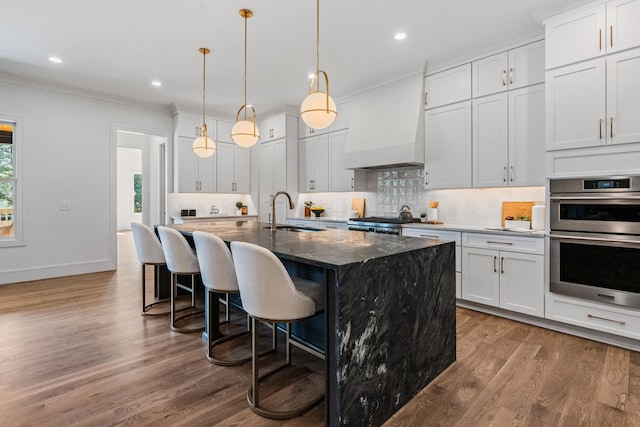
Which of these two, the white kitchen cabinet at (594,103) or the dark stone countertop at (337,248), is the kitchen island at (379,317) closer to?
the dark stone countertop at (337,248)

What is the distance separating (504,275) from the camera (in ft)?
10.9

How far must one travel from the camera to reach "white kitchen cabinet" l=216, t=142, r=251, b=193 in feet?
21.0

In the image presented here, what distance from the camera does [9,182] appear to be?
4727 mm

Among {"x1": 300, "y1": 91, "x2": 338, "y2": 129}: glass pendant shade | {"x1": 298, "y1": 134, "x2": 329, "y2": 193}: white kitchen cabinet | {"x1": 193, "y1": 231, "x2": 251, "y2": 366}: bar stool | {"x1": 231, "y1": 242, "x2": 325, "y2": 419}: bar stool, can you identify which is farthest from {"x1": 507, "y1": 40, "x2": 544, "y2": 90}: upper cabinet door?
{"x1": 193, "y1": 231, "x2": 251, "y2": 366}: bar stool

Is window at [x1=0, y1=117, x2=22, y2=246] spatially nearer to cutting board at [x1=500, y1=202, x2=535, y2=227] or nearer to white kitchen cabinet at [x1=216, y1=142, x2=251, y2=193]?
white kitchen cabinet at [x1=216, y1=142, x2=251, y2=193]

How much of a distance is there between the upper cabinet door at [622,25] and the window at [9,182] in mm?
6792

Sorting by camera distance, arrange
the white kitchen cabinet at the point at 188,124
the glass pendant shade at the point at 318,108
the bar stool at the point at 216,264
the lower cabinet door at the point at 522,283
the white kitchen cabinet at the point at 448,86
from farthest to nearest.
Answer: the white kitchen cabinet at the point at 188,124, the white kitchen cabinet at the point at 448,86, the lower cabinet door at the point at 522,283, the glass pendant shade at the point at 318,108, the bar stool at the point at 216,264

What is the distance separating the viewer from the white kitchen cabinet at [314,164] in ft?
18.7

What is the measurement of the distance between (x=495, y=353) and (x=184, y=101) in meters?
5.63

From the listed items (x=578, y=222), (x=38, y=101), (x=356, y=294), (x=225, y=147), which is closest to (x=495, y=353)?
(x=578, y=222)

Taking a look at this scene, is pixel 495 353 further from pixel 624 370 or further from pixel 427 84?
pixel 427 84

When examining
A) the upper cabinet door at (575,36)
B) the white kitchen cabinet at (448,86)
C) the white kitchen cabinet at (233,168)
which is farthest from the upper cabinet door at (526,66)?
the white kitchen cabinet at (233,168)

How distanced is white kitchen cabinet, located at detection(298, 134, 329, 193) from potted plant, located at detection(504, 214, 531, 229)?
2.82 m

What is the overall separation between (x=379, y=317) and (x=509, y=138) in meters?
2.75
